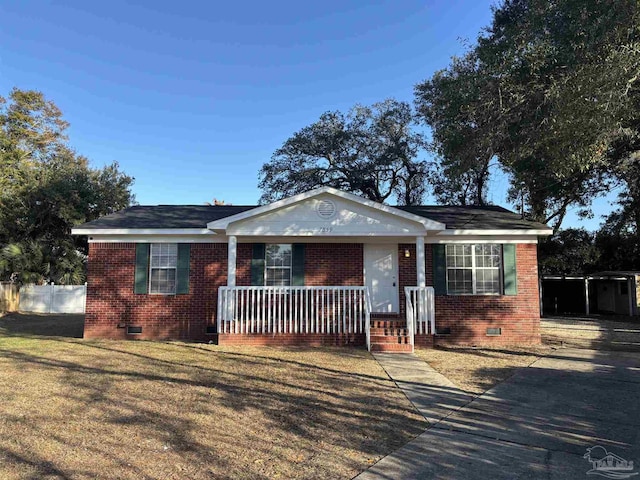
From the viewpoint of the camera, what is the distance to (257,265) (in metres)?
12.4

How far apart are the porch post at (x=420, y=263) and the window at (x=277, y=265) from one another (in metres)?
3.38

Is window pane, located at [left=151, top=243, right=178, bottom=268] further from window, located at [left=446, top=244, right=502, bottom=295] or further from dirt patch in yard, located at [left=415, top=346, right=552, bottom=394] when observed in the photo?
window, located at [left=446, top=244, right=502, bottom=295]

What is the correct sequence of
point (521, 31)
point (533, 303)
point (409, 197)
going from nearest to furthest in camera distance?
point (521, 31) → point (533, 303) → point (409, 197)

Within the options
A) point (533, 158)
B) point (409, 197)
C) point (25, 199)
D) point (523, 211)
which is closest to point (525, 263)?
point (533, 158)

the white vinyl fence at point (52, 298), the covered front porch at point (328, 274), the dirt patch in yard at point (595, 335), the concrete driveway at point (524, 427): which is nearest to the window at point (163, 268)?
the covered front porch at point (328, 274)

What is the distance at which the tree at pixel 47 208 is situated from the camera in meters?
22.4

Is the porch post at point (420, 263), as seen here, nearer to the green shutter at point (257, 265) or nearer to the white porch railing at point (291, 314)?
the white porch railing at point (291, 314)

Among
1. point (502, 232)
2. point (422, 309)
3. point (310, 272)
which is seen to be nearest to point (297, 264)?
point (310, 272)

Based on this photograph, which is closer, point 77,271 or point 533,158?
point 533,158

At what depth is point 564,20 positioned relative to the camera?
8.92 meters

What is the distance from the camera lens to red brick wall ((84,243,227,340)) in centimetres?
1222

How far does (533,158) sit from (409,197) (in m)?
15.2

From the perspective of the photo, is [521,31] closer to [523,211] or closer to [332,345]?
[332,345]

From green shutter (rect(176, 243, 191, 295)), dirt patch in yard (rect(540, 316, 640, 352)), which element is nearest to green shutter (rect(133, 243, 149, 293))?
green shutter (rect(176, 243, 191, 295))
